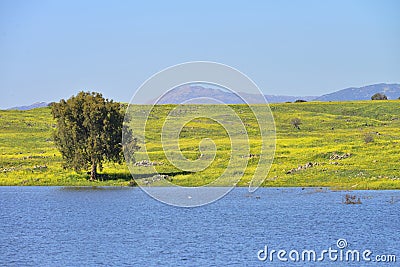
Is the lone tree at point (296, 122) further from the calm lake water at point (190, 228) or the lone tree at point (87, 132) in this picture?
the calm lake water at point (190, 228)

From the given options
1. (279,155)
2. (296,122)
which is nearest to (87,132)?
(279,155)

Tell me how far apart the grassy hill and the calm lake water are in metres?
8.92

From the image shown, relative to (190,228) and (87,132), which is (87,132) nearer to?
(87,132)

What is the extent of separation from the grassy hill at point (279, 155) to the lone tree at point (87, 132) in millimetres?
2969

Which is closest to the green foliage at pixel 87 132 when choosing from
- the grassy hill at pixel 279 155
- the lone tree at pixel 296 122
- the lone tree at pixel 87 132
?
the lone tree at pixel 87 132

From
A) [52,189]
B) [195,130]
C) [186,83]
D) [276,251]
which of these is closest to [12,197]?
[52,189]

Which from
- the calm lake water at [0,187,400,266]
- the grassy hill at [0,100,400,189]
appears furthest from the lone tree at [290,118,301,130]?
the calm lake water at [0,187,400,266]

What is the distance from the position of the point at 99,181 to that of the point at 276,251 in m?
46.7

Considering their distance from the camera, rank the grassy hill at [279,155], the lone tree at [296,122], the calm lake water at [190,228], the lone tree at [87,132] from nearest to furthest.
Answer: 1. the calm lake water at [190,228]
2. the grassy hill at [279,155]
3. the lone tree at [87,132]
4. the lone tree at [296,122]

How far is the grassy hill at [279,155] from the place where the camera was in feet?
261

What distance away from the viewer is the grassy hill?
261 feet

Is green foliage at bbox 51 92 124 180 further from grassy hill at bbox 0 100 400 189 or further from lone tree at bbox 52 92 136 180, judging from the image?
grassy hill at bbox 0 100 400 189

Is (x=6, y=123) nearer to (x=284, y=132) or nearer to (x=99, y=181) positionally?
(x=284, y=132)

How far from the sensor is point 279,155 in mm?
92125
